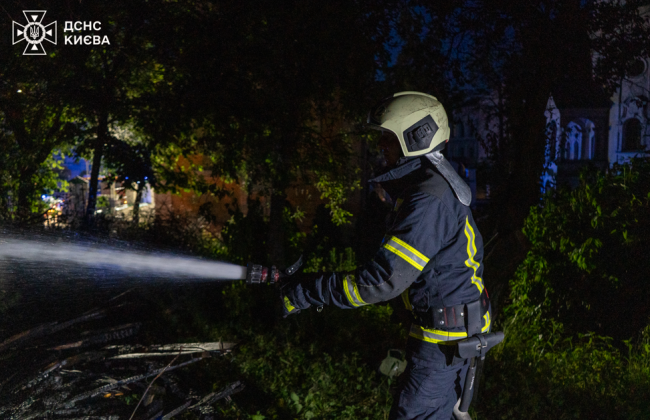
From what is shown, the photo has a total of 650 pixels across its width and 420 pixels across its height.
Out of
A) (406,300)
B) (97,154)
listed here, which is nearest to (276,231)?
(97,154)

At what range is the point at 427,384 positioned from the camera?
282 cm

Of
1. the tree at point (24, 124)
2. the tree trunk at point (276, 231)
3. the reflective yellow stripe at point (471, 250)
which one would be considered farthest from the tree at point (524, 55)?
the tree at point (24, 124)

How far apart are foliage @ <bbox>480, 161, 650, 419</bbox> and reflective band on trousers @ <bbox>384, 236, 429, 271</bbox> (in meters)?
2.51

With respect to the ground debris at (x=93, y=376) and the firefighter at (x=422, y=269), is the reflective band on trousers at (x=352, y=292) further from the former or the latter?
the ground debris at (x=93, y=376)

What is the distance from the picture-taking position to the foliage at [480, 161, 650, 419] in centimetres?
440

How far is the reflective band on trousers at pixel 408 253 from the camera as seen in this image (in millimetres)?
2535

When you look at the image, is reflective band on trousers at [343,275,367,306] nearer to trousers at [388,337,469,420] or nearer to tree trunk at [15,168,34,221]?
trousers at [388,337,469,420]

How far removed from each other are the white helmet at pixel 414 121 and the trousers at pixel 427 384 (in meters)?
1.26

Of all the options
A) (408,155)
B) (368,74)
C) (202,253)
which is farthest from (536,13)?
(202,253)

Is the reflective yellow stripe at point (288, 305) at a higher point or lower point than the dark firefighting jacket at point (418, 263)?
lower

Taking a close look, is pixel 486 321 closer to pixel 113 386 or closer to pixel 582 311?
pixel 582 311

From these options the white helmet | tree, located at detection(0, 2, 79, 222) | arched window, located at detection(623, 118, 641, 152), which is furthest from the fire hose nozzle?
arched window, located at detection(623, 118, 641, 152)

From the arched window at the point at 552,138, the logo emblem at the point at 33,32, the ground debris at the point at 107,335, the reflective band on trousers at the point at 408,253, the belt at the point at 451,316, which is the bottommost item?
the ground debris at the point at 107,335

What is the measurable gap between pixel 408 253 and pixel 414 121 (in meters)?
0.91
